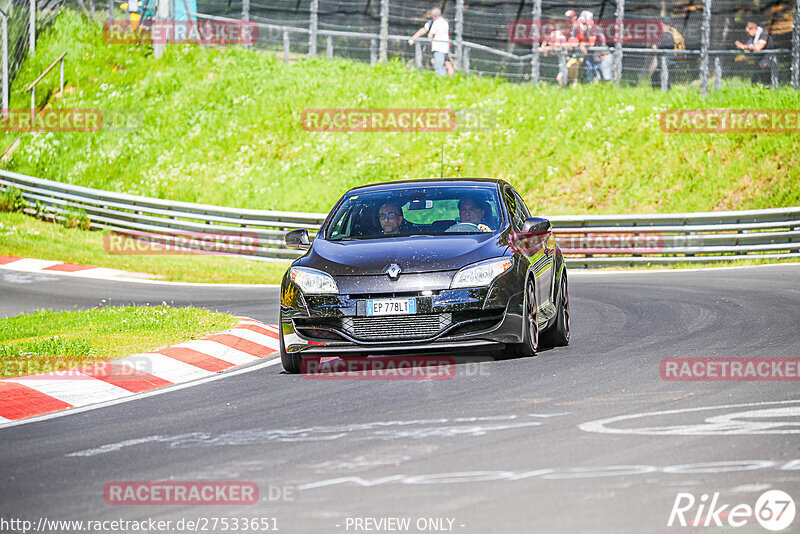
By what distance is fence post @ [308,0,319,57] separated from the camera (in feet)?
101

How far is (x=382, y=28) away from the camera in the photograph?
30562 mm

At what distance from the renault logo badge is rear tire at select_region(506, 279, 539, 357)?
1.09 m

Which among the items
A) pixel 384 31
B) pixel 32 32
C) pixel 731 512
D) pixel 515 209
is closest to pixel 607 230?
pixel 384 31

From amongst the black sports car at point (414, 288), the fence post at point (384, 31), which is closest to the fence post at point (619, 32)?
the fence post at point (384, 31)

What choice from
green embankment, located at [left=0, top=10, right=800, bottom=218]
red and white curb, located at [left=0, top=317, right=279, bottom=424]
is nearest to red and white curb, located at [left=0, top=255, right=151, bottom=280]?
green embankment, located at [left=0, top=10, right=800, bottom=218]

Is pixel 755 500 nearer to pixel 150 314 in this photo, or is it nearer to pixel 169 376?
pixel 169 376

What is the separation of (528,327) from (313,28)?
23118 mm

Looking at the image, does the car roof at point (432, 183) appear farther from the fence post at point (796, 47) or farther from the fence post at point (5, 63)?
the fence post at point (5, 63)

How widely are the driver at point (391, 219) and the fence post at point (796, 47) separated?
1741cm

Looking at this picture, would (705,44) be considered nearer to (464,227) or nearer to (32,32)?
(464,227)

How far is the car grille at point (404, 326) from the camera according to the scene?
9.06m

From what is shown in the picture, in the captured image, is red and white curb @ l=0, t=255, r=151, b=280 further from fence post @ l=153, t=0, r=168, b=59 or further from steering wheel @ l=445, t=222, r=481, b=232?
fence post @ l=153, t=0, r=168, b=59

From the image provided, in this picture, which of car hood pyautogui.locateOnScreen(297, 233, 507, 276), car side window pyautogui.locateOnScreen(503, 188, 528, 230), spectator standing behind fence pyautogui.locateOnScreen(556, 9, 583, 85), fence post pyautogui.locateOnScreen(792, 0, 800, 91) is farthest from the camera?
spectator standing behind fence pyautogui.locateOnScreen(556, 9, 583, 85)

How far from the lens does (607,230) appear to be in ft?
72.0
